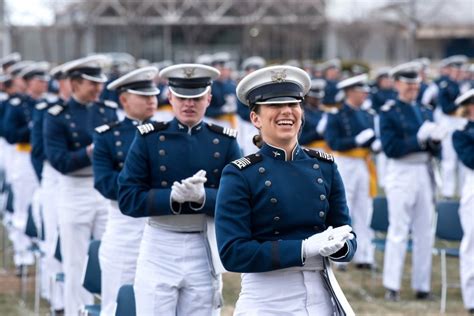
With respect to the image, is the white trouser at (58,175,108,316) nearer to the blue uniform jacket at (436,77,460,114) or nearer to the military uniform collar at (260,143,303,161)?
the military uniform collar at (260,143,303,161)

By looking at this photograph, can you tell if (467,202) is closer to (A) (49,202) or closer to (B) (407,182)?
(B) (407,182)

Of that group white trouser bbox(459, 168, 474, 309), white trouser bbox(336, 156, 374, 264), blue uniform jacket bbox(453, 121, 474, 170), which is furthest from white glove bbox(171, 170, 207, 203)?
white trouser bbox(336, 156, 374, 264)

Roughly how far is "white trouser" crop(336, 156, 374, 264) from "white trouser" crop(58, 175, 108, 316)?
13.8ft

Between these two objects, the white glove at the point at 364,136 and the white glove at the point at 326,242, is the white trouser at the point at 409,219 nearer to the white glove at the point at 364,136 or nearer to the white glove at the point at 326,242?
the white glove at the point at 364,136

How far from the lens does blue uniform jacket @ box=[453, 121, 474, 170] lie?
9.35 m

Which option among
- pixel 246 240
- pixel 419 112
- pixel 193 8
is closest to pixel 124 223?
pixel 246 240

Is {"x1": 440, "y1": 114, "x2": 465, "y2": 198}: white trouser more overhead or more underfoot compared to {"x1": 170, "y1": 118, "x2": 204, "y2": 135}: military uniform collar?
more underfoot

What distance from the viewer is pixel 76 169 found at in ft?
28.1

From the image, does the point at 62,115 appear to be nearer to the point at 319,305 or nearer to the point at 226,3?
the point at 319,305

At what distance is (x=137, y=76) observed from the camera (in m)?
7.41

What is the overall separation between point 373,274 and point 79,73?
4.52 metres

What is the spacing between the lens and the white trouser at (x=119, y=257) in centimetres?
724

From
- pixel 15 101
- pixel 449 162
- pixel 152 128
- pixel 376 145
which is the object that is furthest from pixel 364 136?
pixel 449 162

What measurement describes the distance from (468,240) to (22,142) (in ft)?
20.3
